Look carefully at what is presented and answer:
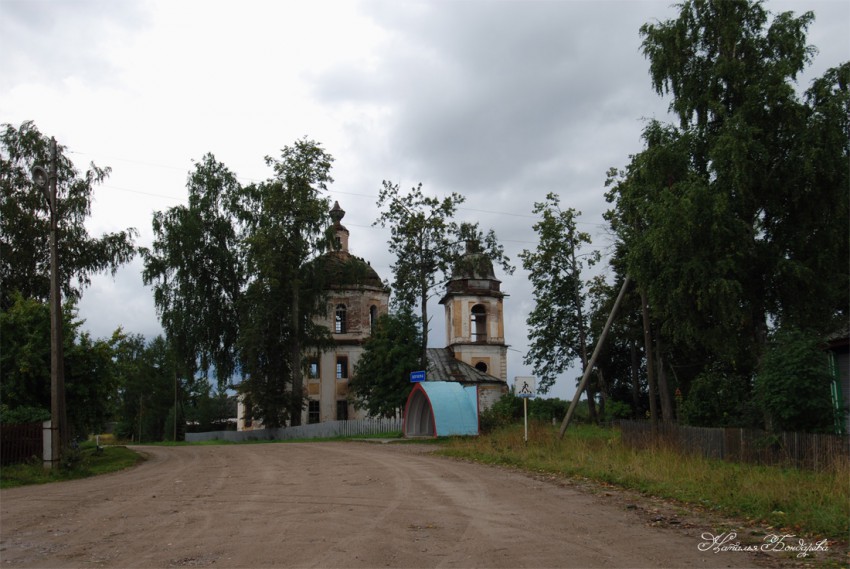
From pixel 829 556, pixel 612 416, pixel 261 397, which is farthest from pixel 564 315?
pixel 829 556

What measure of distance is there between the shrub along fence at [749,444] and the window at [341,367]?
35.1 meters

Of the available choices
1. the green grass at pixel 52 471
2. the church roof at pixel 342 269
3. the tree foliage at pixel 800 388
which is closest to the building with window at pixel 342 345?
the church roof at pixel 342 269

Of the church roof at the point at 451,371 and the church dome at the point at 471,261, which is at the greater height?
the church dome at the point at 471,261

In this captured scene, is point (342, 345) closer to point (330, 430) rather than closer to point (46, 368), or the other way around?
point (330, 430)

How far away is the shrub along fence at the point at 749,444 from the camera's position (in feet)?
49.4

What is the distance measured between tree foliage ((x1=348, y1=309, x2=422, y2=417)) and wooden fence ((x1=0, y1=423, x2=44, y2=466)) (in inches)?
914

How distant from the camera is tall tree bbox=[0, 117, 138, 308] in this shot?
32.5 m

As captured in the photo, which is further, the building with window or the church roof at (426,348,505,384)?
the building with window

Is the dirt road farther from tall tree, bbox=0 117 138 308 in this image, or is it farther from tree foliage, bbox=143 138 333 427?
tree foliage, bbox=143 138 333 427

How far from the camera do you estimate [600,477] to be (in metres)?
14.5

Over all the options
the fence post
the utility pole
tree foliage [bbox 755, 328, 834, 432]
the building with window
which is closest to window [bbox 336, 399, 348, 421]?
the building with window

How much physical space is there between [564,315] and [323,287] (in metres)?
14.7

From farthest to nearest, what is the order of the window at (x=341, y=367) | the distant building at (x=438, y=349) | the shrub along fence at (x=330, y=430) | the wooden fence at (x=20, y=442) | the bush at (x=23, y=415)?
the window at (x=341, y=367) → the distant building at (x=438, y=349) → the shrub along fence at (x=330, y=430) → the bush at (x=23, y=415) → the wooden fence at (x=20, y=442)

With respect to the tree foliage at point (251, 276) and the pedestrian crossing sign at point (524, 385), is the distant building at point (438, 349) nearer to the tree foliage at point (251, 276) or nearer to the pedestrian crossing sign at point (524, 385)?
the tree foliage at point (251, 276)
